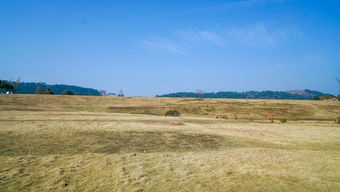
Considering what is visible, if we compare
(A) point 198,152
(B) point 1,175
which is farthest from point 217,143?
(B) point 1,175

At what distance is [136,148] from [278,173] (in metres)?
10.8

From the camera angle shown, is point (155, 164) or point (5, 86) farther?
point (5, 86)

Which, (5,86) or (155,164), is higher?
(5,86)

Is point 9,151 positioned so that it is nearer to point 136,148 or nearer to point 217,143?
point 136,148

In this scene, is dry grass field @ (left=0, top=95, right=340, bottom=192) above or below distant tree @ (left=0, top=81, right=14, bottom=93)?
below

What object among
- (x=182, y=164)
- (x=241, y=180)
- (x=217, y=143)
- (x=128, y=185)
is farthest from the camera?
(x=217, y=143)

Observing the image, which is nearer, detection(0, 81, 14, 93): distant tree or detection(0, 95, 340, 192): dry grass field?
detection(0, 95, 340, 192): dry grass field

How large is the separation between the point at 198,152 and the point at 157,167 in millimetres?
5366

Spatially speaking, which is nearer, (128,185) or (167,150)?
(128,185)

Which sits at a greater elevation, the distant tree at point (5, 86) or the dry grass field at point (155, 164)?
the distant tree at point (5, 86)

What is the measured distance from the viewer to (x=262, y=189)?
10.6 metres

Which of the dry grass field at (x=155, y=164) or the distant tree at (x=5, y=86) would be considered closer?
the dry grass field at (x=155, y=164)

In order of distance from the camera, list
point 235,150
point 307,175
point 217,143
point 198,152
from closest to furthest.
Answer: point 307,175, point 198,152, point 235,150, point 217,143

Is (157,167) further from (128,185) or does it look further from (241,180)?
(241,180)
